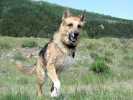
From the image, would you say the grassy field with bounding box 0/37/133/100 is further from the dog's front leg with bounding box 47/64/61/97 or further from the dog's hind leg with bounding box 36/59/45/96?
the dog's hind leg with bounding box 36/59/45/96

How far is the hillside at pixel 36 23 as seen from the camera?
62.8m

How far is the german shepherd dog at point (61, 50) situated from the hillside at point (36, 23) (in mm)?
45696

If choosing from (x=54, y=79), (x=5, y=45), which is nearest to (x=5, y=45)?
(x=5, y=45)

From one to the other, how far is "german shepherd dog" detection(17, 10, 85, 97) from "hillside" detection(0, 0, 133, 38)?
45696 millimetres

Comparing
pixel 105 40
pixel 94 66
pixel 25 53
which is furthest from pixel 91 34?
pixel 94 66

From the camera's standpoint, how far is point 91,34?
211ft

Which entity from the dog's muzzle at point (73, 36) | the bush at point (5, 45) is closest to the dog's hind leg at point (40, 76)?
the dog's muzzle at point (73, 36)

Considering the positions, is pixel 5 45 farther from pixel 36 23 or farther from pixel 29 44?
pixel 36 23

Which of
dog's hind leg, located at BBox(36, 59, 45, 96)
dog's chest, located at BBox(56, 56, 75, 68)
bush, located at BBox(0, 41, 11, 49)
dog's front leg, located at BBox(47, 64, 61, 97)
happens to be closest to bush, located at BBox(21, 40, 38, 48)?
bush, located at BBox(0, 41, 11, 49)

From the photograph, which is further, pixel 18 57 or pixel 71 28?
pixel 18 57

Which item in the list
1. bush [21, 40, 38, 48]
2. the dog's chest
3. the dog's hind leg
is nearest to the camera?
the dog's chest

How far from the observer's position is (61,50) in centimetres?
1350

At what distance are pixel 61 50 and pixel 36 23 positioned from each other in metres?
54.9

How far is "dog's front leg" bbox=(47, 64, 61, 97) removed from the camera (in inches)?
488
